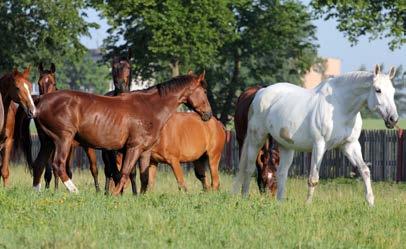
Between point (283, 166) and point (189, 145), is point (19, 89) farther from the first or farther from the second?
point (189, 145)

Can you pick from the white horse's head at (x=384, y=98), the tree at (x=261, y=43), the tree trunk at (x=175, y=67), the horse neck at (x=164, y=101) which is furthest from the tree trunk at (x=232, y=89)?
the white horse's head at (x=384, y=98)

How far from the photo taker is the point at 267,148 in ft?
58.6

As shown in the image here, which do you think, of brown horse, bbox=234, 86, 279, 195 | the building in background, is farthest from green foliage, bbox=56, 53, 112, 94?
brown horse, bbox=234, 86, 279, 195

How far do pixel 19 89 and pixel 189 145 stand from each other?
4637mm

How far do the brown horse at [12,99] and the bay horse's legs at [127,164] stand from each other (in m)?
1.54

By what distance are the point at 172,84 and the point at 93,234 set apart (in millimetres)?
5997

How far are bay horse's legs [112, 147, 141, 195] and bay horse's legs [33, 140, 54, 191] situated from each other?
1.59 meters

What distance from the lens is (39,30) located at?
40.5 meters

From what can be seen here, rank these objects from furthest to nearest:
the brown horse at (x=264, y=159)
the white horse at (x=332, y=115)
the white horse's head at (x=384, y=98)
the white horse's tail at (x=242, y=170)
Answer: the brown horse at (x=264, y=159) → the white horse's tail at (x=242, y=170) → the white horse at (x=332, y=115) → the white horse's head at (x=384, y=98)

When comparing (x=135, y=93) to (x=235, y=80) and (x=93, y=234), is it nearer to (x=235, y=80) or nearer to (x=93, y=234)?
(x=93, y=234)

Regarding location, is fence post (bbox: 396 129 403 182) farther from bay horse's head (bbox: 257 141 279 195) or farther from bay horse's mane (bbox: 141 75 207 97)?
bay horse's mane (bbox: 141 75 207 97)

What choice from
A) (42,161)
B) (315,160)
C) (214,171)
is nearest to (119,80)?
(42,161)

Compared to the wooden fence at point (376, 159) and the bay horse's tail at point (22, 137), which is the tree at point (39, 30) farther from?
the bay horse's tail at point (22, 137)

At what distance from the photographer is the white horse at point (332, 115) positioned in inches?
574
